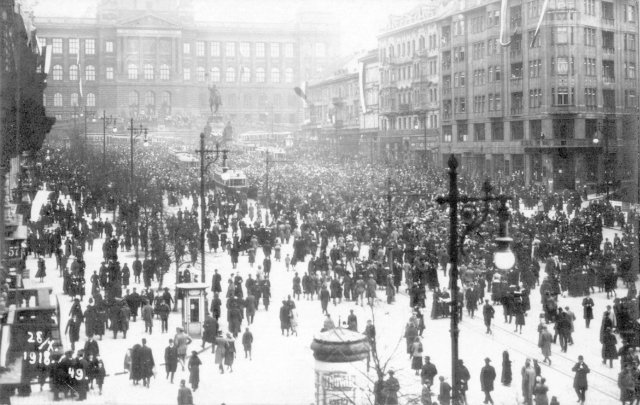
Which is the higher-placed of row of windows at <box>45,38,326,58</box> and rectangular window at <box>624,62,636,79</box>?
row of windows at <box>45,38,326,58</box>

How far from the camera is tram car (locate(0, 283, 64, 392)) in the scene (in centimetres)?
2105

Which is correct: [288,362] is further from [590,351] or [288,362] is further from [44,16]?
[44,16]

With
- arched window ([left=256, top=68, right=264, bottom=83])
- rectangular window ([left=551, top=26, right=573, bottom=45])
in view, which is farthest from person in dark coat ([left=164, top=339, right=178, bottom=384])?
arched window ([left=256, top=68, right=264, bottom=83])

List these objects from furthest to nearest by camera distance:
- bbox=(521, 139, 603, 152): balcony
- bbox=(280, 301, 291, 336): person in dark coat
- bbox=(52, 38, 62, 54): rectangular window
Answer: bbox=(52, 38, 62, 54): rectangular window
bbox=(521, 139, 603, 152): balcony
bbox=(280, 301, 291, 336): person in dark coat

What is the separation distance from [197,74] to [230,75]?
6.57m

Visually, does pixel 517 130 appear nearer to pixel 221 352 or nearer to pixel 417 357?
pixel 417 357

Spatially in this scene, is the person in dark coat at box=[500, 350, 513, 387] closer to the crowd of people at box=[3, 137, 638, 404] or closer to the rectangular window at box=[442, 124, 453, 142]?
the crowd of people at box=[3, 137, 638, 404]

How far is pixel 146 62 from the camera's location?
15250cm

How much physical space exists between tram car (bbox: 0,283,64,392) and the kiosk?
4270 millimetres

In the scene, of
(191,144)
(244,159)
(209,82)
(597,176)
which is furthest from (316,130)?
(597,176)

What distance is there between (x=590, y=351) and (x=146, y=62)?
448ft

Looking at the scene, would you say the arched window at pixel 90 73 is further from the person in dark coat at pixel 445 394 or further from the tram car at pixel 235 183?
the person in dark coat at pixel 445 394

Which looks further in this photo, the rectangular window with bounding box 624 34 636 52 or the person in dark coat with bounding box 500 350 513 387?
the rectangular window with bounding box 624 34 636 52

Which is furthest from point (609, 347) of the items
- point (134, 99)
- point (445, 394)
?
point (134, 99)
